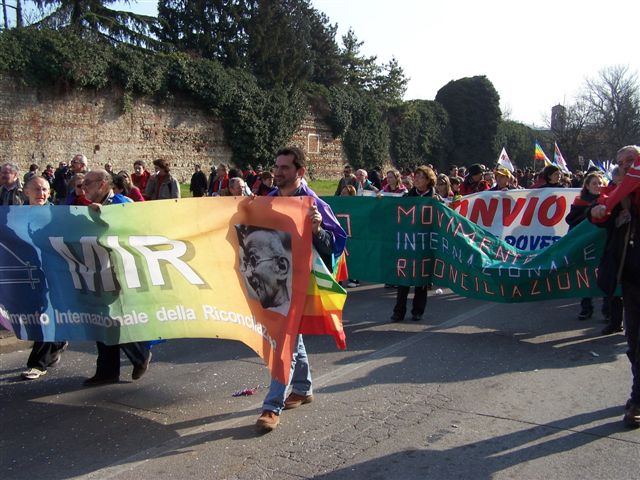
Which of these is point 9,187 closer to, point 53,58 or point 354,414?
point 354,414

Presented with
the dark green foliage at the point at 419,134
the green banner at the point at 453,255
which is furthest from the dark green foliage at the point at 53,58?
the dark green foliage at the point at 419,134

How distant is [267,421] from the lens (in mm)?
4328

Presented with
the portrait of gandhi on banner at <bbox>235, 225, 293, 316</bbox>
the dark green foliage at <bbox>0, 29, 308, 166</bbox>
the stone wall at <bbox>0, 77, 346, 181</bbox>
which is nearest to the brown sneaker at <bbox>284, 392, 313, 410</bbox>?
the portrait of gandhi on banner at <bbox>235, 225, 293, 316</bbox>

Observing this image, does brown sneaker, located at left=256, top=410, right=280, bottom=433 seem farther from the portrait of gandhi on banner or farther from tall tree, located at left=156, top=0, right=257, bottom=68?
tall tree, located at left=156, top=0, right=257, bottom=68

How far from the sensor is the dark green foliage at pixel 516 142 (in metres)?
52.1

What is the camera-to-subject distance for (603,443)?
418 cm

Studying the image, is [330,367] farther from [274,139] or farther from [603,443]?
[274,139]

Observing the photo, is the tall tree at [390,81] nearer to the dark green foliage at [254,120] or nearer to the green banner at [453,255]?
the dark green foliage at [254,120]

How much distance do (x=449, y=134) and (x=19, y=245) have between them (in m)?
45.5

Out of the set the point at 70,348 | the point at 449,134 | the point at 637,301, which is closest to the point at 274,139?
the point at 449,134

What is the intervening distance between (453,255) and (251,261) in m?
3.73

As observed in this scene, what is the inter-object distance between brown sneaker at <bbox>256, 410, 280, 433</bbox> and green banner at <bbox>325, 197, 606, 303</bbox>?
3.80 metres

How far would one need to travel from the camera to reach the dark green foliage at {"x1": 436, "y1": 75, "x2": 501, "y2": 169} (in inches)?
1949

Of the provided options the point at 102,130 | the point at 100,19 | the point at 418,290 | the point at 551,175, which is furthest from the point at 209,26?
the point at 418,290
